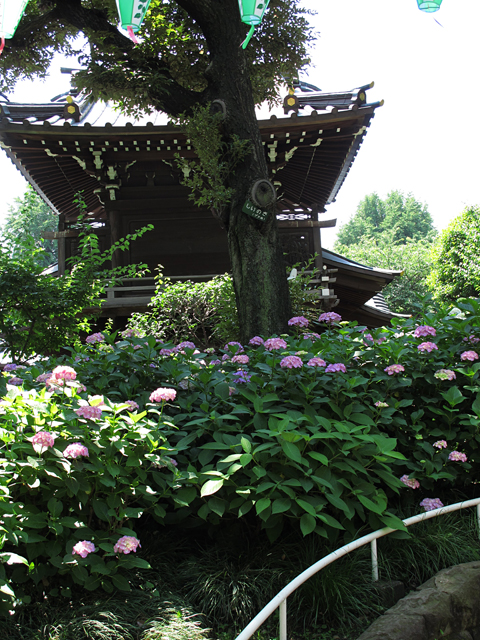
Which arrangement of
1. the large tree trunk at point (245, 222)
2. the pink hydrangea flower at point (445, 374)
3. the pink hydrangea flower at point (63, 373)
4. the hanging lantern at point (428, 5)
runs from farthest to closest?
the large tree trunk at point (245, 222), the hanging lantern at point (428, 5), the pink hydrangea flower at point (445, 374), the pink hydrangea flower at point (63, 373)

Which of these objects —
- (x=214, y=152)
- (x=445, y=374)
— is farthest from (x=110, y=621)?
(x=214, y=152)

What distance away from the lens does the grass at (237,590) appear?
2150 millimetres

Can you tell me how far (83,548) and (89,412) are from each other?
59cm

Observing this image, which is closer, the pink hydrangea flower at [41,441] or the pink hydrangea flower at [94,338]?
the pink hydrangea flower at [41,441]

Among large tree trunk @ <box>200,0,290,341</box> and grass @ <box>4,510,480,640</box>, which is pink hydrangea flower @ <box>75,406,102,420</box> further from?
large tree trunk @ <box>200,0,290,341</box>

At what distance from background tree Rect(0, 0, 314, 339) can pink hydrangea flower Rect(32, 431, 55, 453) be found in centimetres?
320

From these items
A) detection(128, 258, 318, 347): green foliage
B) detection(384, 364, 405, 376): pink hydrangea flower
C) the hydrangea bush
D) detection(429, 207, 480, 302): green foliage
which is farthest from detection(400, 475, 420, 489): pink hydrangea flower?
detection(429, 207, 480, 302): green foliage

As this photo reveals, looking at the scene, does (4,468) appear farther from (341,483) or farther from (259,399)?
(341,483)

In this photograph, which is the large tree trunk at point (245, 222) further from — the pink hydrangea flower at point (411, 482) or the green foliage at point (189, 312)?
the pink hydrangea flower at point (411, 482)

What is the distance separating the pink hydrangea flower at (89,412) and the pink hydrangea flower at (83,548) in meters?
0.54

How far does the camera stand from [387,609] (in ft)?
7.88

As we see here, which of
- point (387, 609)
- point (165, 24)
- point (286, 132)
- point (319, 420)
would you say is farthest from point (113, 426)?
point (286, 132)

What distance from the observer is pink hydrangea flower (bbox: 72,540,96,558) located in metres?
2.09

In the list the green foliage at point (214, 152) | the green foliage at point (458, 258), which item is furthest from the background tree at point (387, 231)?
the green foliage at point (214, 152)
